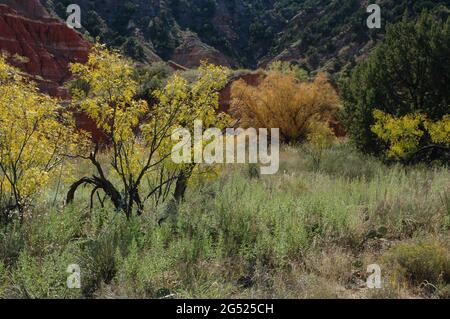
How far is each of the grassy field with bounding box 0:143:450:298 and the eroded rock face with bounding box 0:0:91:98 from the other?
40.9 meters

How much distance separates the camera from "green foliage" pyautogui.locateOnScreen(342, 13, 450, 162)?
16578 millimetres

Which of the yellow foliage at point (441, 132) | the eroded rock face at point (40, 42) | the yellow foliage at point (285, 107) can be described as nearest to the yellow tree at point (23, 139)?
the yellow foliage at point (441, 132)

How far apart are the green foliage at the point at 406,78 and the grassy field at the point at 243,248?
10864 millimetres

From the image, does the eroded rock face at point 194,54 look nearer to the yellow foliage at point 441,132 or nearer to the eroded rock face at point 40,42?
the eroded rock face at point 40,42

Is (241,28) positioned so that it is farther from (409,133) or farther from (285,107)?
(409,133)

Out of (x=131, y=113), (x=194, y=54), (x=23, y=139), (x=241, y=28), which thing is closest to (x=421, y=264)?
(x=131, y=113)

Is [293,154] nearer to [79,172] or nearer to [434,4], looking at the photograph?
[79,172]

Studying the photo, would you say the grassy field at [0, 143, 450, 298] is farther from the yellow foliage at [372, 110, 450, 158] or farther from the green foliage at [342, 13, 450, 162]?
the green foliage at [342, 13, 450, 162]

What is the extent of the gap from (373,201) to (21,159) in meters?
5.16

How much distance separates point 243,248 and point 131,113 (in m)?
2.68

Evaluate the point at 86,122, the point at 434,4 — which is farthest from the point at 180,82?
the point at 434,4

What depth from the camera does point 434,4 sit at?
45750 mm

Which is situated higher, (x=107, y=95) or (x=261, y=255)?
(x=107, y=95)

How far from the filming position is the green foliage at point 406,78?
653 inches
